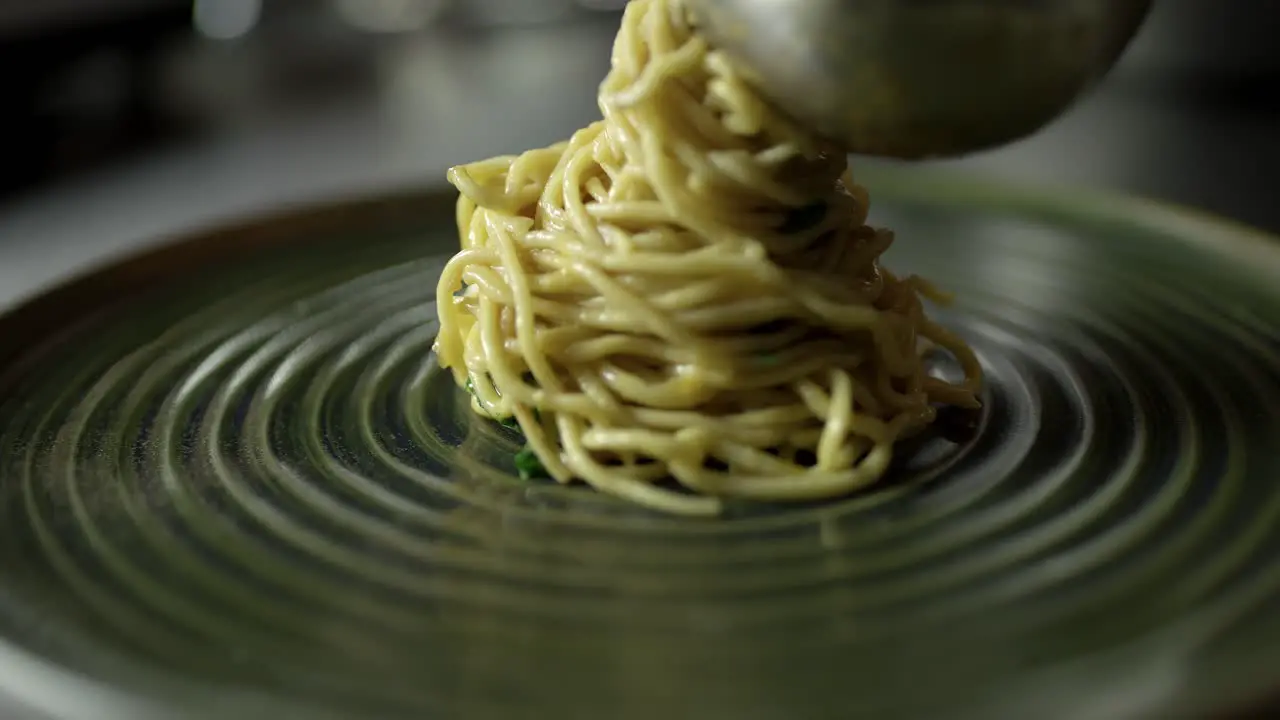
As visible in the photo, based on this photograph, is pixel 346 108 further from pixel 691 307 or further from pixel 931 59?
pixel 931 59

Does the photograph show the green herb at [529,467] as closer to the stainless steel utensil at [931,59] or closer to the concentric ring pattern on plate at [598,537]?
the concentric ring pattern on plate at [598,537]

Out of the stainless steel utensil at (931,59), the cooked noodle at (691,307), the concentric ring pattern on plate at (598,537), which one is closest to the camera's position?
the concentric ring pattern on plate at (598,537)

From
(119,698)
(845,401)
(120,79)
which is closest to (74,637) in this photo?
(119,698)

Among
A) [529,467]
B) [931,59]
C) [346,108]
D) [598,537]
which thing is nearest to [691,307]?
[529,467]

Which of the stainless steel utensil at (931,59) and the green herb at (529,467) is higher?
the stainless steel utensil at (931,59)

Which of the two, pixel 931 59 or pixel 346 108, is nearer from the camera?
pixel 931 59

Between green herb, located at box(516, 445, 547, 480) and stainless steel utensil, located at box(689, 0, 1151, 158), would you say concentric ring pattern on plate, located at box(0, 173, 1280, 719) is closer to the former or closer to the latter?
green herb, located at box(516, 445, 547, 480)

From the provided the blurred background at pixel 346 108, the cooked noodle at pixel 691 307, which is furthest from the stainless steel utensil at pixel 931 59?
the blurred background at pixel 346 108

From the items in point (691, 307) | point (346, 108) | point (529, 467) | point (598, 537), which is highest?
point (346, 108)
